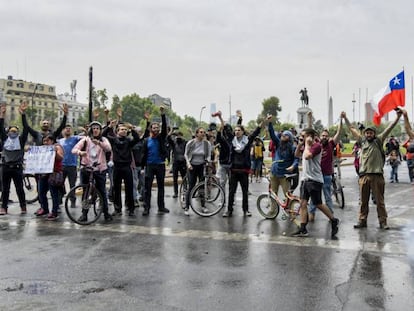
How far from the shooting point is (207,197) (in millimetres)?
9797

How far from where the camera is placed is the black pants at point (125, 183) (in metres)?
9.39

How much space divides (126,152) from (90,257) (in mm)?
3531

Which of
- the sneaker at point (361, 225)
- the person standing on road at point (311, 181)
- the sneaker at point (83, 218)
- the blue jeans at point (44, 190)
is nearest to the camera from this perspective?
the person standing on road at point (311, 181)

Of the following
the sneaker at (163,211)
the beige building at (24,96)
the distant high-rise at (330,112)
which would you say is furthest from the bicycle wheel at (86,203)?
the beige building at (24,96)

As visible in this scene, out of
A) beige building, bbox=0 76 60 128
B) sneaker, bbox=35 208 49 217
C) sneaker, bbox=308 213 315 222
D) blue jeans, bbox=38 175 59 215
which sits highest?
beige building, bbox=0 76 60 128

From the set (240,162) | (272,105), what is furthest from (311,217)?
(272,105)

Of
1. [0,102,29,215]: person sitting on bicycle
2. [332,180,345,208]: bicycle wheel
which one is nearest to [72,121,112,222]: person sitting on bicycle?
[0,102,29,215]: person sitting on bicycle

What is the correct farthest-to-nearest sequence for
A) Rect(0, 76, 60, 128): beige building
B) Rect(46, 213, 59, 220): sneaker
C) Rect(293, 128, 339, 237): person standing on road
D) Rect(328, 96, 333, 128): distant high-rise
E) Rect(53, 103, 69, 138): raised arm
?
Rect(0, 76, 60, 128): beige building, Rect(328, 96, 333, 128): distant high-rise, Rect(53, 103, 69, 138): raised arm, Rect(46, 213, 59, 220): sneaker, Rect(293, 128, 339, 237): person standing on road

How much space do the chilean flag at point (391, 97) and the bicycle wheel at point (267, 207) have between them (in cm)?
275

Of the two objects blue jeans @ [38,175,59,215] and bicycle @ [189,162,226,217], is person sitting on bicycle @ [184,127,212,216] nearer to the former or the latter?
bicycle @ [189,162,226,217]

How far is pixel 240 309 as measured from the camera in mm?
4324

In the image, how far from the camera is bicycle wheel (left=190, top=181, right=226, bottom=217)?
31.1ft

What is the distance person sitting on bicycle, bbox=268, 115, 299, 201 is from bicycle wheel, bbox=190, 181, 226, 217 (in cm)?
118

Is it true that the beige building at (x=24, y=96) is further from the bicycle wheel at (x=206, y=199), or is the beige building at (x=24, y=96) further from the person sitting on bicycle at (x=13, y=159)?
the bicycle wheel at (x=206, y=199)
